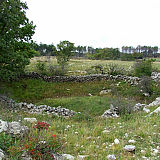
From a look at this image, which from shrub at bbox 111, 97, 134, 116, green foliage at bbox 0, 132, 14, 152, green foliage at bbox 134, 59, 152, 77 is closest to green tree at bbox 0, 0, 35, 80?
shrub at bbox 111, 97, 134, 116

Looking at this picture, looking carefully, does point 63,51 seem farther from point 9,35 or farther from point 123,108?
point 123,108

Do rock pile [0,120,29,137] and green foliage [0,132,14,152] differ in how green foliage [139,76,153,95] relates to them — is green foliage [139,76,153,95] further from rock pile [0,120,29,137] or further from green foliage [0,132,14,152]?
green foliage [0,132,14,152]

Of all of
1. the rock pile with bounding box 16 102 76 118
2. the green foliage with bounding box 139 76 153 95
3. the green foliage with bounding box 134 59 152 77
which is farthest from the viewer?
the green foliage with bounding box 134 59 152 77

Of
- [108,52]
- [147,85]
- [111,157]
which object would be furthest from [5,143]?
[108,52]

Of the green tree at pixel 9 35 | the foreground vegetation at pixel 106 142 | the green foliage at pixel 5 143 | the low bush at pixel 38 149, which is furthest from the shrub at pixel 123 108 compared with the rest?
the green tree at pixel 9 35

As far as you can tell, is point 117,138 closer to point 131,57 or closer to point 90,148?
point 90,148

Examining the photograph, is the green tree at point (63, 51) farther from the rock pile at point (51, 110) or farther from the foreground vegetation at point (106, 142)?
the foreground vegetation at point (106, 142)

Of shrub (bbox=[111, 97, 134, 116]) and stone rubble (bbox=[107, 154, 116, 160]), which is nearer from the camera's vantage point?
stone rubble (bbox=[107, 154, 116, 160])

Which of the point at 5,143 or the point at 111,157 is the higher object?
the point at 5,143

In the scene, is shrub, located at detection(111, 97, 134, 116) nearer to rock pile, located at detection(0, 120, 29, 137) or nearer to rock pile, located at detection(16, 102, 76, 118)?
rock pile, located at detection(16, 102, 76, 118)

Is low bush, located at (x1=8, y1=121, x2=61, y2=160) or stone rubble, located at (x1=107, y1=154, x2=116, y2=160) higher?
low bush, located at (x1=8, y1=121, x2=61, y2=160)

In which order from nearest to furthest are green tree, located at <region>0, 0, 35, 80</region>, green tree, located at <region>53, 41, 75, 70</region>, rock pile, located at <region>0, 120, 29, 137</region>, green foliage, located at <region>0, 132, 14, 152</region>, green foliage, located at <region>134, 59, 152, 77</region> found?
green foliage, located at <region>0, 132, 14, 152</region>
rock pile, located at <region>0, 120, 29, 137</region>
green tree, located at <region>0, 0, 35, 80</region>
green foliage, located at <region>134, 59, 152, 77</region>
green tree, located at <region>53, 41, 75, 70</region>

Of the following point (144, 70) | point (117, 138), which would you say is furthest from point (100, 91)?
point (117, 138)

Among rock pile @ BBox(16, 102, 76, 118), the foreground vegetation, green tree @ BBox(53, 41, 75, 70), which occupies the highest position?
green tree @ BBox(53, 41, 75, 70)
